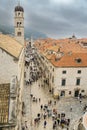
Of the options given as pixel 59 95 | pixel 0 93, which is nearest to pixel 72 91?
pixel 59 95

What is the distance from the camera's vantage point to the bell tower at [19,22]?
201ft

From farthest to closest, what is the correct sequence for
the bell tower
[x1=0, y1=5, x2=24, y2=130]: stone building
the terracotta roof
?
the bell tower, the terracotta roof, [x1=0, y1=5, x2=24, y2=130]: stone building

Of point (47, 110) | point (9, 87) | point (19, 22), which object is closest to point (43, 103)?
point (47, 110)

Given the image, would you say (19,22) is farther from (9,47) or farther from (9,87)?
(9,87)

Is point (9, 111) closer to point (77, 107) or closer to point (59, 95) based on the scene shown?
point (77, 107)

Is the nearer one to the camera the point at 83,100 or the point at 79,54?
the point at 83,100

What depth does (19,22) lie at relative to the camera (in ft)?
204

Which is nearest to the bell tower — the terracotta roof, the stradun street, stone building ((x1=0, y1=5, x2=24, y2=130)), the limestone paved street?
the stradun street

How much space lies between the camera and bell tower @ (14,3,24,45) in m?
61.3

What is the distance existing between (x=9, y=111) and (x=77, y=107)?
86.2ft

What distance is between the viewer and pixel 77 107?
41750mm

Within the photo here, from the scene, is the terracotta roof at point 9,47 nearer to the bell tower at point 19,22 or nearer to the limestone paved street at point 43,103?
the limestone paved street at point 43,103

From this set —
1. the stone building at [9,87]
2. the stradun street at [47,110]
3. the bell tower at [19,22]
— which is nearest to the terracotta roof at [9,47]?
the stone building at [9,87]

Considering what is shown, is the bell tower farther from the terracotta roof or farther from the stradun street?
the terracotta roof
